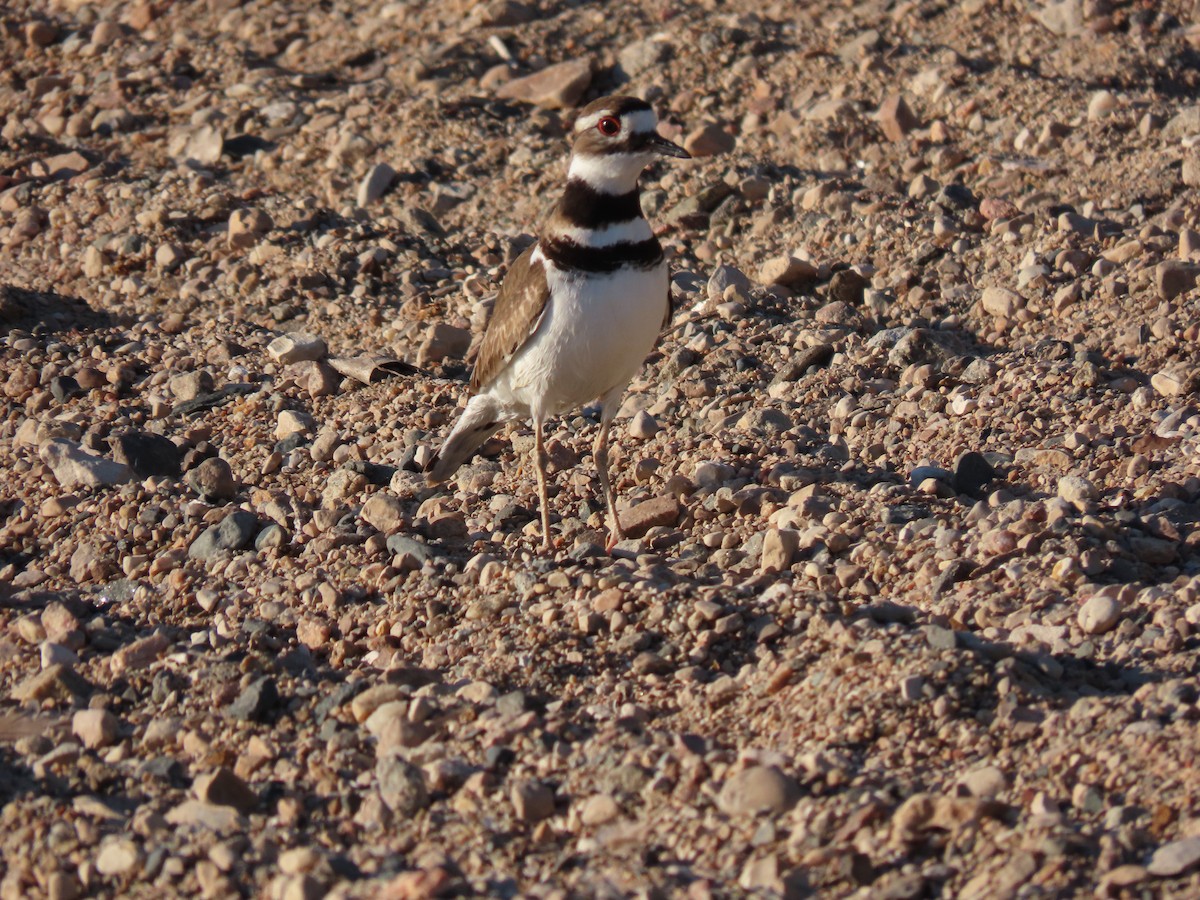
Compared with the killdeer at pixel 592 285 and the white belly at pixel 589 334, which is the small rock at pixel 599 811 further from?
the white belly at pixel 589 334

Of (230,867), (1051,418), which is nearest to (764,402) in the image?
(1051,418)

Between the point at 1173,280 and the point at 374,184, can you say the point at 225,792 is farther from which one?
the point at 374,184

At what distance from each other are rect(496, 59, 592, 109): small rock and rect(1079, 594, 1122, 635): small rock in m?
5.40

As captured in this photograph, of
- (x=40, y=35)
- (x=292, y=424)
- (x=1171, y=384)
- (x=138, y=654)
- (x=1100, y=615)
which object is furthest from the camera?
(x=40, y=35)

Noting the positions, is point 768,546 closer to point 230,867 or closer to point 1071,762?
point 1071,762

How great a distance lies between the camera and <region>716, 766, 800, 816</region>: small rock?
13.0ft

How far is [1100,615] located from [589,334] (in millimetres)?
2060

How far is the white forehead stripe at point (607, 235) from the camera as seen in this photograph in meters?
5.49

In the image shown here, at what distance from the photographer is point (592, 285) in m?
5.49

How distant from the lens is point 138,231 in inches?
330

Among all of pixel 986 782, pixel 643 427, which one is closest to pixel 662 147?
pixel 643 427

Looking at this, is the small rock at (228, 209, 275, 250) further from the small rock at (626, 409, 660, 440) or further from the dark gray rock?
the dark gray rock

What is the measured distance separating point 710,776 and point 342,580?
6.33 ft

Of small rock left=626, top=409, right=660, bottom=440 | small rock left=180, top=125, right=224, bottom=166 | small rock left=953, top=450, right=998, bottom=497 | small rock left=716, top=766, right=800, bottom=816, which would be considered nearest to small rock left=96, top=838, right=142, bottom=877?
small rock left=716, top=766, right=800, bottom=816
